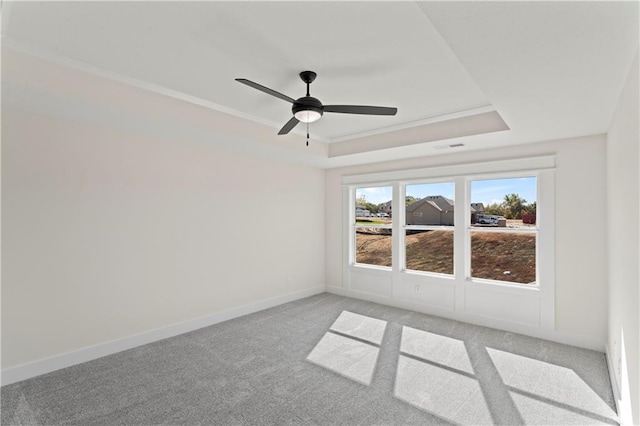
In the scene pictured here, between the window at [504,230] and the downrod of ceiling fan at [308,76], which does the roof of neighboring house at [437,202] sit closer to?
the window at [504,230]

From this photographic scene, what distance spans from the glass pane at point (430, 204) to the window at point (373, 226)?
1.23ft

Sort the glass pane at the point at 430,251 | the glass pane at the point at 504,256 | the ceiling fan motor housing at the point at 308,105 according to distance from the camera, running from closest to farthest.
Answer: the ceiling fan motor housing at the point at 308,105 < the glass pane at the point at 504,256 < the glass pane at the point at 430,251

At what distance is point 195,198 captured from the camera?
4.11m

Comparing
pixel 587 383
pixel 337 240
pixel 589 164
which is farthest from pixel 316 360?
pixel 589 164

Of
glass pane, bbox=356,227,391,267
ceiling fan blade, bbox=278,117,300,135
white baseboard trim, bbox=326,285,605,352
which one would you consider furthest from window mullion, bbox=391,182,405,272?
ceiling fan blade, bbox=278,117,300,135

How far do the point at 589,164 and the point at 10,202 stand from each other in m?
5.72

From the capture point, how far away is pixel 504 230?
423cm

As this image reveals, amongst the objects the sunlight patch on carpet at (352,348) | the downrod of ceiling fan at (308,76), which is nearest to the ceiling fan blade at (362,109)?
the downrod of ceiling fan at (308,76)

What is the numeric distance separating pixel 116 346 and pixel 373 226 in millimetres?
3998

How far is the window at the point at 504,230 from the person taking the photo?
405 centimetres

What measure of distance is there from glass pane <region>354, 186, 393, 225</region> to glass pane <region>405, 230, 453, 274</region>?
53 centimetres

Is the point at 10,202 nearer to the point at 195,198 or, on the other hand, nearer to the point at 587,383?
the point at 195,198

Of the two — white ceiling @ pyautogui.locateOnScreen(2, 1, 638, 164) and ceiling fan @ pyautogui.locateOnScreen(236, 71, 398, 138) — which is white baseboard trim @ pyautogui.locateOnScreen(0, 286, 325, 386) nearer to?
white ceiling @ pyautogui.locateOnScreen(2, 1, 638, 164)

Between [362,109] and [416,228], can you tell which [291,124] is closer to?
[362,109]
